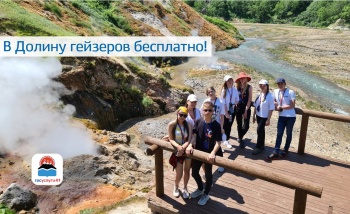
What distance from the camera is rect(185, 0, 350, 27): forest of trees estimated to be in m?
74.8

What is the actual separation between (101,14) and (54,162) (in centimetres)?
2152

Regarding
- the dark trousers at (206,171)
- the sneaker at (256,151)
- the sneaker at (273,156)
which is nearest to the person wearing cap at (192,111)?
the dark trousers at (206,171)

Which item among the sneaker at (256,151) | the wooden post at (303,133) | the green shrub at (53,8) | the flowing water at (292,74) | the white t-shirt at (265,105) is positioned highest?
the green shrub at (53,8)

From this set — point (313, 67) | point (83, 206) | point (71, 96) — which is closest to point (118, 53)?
point (71, 96)

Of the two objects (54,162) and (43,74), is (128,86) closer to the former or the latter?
(43,74)

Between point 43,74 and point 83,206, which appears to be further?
point 43,74

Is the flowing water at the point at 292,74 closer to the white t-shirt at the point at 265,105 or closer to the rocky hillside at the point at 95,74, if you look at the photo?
the rocky hillside at the point at 95,74

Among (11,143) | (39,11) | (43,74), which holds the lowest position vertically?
(11,143)

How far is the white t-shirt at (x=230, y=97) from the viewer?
7.60 m

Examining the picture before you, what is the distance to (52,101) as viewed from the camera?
11969 mm

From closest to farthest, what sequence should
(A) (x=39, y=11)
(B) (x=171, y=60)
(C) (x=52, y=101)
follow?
(C) (x=52, y=101)
(A) (x=39, y=11)
(B) (x=171, y=60)

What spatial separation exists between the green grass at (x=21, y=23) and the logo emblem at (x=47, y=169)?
7.40 metres

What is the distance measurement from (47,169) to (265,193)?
591cm

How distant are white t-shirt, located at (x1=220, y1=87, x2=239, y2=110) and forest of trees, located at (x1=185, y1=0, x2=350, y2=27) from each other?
72.2 meters
